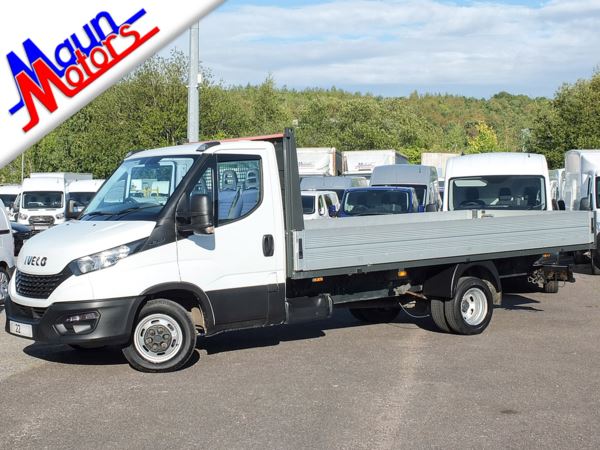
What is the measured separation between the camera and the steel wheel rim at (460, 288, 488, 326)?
419 inches

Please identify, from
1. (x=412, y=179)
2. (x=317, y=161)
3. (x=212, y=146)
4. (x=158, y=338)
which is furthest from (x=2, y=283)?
(x=317, y=161)

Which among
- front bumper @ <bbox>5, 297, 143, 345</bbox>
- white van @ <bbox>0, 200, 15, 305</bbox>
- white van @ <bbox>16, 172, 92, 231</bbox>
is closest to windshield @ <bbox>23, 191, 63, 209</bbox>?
white van @ <bbox>16, 172, 92, 231</bbox>

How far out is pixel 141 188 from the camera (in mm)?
8773

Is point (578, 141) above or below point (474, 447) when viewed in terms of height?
above

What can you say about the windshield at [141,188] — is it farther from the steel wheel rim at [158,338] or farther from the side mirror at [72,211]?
the steel wheel rim at [158,338]

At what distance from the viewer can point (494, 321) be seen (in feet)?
38.5

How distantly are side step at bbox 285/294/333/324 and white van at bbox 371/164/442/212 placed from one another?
17051 millimetres

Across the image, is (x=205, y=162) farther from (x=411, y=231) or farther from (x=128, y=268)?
(x=411, y=231)

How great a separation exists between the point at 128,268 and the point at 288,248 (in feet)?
5.78

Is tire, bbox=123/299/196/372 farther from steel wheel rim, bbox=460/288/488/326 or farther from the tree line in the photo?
the tree line

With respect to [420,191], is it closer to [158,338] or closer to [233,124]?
[158,338]

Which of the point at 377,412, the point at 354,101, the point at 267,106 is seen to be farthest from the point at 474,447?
the point at 354,101

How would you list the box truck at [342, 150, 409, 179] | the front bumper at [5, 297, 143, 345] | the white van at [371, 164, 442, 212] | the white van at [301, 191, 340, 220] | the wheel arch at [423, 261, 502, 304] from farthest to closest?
the box truck at [342, 150, 409, 179], the white van at [371, 164, 442, 212], the white van at [301, 191, 340, 220], the wheel arch at [423, 261, 502, 304], the front bumper at [5, 297, 143, 345]

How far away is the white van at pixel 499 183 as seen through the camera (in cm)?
1575
